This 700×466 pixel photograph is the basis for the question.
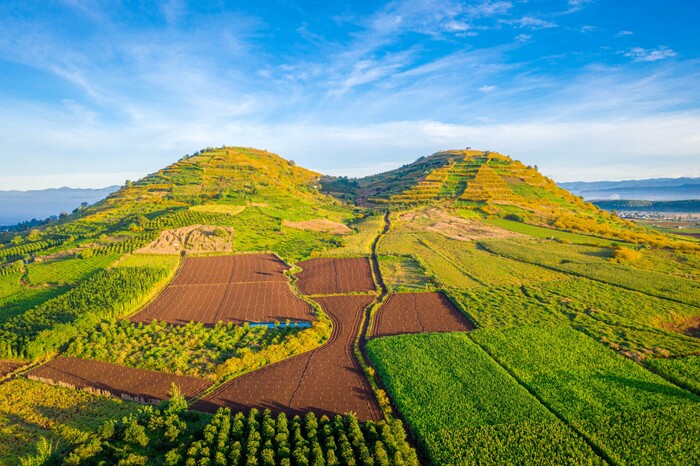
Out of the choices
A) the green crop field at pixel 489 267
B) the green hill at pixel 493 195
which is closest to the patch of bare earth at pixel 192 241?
the green crop field at pixel 489 267

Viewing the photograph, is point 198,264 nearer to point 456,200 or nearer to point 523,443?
point 523,443

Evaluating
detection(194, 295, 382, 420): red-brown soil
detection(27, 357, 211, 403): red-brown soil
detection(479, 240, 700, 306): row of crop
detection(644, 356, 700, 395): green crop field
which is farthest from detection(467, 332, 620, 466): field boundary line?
detection(479, 240, 700, 306): row of crop

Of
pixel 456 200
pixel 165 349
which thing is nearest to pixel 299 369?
pixel 165 349

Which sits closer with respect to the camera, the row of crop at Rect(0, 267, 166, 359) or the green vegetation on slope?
the green vegetation on slope

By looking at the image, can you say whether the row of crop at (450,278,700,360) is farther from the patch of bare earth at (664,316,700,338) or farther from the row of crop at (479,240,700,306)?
the row of crop at (479,240,700,306)

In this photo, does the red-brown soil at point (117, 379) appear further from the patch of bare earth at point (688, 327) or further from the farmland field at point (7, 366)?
the patch of bare earth at point (688, 327)

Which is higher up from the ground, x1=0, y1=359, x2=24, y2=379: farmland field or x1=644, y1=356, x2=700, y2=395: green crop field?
x1=0, y1=359, x2=24, y2=379: farmland field

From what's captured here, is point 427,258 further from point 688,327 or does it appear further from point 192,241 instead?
point 192,241
